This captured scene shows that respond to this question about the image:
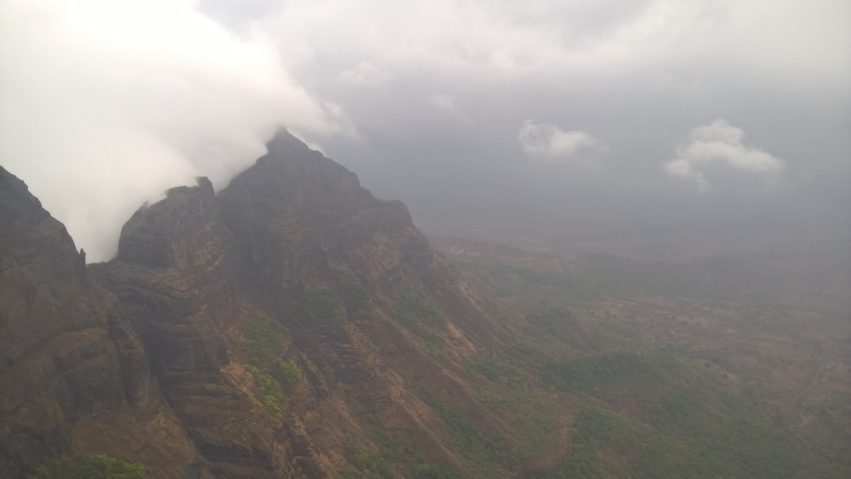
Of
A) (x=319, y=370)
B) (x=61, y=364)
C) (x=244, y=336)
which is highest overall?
(x=244, y=336)

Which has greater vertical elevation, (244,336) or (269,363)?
(244,336)

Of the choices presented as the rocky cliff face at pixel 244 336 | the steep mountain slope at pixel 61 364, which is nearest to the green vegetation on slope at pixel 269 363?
the rocky cliff face at pixel 244 336

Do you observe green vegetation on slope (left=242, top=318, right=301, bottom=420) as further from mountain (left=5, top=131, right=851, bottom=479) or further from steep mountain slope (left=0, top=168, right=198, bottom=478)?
steep mountain slope (left=0, top=168, right=198, bottom=478)

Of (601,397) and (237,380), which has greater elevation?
(601,397)

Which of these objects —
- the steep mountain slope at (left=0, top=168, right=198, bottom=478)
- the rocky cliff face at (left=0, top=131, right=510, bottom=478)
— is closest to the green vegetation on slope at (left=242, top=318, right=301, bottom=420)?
the rocky cliff face at (left=0, top=131, right=510, bottom=478)

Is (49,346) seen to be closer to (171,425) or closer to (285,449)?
(171,425)

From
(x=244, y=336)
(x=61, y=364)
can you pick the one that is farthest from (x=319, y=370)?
(x=61, y=364)

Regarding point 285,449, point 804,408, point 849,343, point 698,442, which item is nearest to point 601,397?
point 698,442

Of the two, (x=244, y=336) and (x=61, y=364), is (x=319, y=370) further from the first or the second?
(x=61, y=364)
